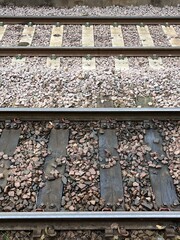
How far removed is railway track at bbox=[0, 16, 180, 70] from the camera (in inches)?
251

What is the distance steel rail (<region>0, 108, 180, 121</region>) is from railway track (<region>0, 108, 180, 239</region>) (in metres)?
0.01

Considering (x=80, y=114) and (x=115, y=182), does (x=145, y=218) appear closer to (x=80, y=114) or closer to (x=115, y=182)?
(x=115, y=182)

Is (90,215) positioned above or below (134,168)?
below

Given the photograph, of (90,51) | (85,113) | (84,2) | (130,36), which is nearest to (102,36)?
(130,36)

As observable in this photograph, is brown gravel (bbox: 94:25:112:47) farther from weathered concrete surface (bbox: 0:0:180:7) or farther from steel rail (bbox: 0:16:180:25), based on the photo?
weathered concrete surface (bbox: 0:0:180:7)

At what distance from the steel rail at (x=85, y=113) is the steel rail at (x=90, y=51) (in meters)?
1.82

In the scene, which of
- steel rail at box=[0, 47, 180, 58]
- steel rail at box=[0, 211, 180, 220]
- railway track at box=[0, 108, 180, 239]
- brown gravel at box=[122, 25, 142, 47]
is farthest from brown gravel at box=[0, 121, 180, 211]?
brown gravel at box=[122, 25, 142, 47]

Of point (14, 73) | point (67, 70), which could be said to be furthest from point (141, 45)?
point (14, 73)

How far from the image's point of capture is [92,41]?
22.4 feet

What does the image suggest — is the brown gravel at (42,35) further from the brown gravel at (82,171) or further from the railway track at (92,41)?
the brown gravel at (82,171)

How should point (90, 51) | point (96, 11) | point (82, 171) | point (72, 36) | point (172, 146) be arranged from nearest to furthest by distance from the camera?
1. point (82, 171)
2. point (172, 146)
3. point (90, 51)
4. point (72, 36)
5. point (96, 11)

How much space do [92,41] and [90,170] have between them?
133 inches

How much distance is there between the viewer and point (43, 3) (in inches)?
324

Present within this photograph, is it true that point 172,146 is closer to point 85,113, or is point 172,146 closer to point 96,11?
point 85,113
